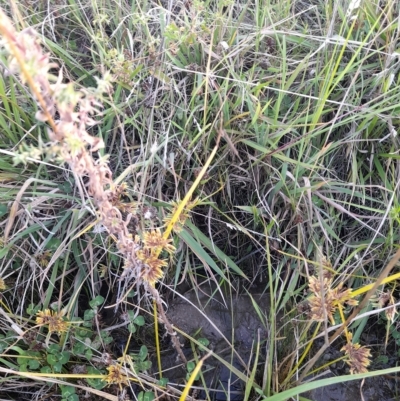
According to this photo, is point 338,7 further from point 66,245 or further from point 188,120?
point 66,245

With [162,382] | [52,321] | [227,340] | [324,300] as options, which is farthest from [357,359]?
[52,321]

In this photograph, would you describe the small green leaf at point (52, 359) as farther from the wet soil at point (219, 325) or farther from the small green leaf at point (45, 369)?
the wet soil at point (219, 325)

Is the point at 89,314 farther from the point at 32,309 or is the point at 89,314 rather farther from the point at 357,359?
the point at 357,359

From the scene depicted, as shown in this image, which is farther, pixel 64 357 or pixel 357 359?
pixel 64 357

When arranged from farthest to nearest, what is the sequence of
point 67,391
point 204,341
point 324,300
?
point 204,341, point 67,391, point 324,300

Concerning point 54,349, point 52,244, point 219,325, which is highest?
point 52,244

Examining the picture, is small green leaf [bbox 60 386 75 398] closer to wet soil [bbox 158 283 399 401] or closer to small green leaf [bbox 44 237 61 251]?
wet soil [bbox 158 283 399 401]

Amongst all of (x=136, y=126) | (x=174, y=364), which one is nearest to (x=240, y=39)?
(x=136, y=126)

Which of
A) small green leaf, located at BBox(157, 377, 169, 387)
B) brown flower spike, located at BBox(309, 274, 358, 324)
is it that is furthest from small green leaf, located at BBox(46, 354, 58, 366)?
brown flower spike, located at BBox(309, 274, 358, 324)

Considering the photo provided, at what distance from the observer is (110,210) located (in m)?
0.74

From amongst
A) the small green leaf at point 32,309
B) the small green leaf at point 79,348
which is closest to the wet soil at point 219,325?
the small green leaf at point 79,348

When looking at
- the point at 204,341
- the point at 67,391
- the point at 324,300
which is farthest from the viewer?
the point at 204,341

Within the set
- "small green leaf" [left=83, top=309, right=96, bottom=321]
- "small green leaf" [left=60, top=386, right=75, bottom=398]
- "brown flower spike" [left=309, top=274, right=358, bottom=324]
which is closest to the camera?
"brown flower spike" [left=309, top=274, right=358, bottom=324]

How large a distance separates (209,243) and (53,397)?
22.5 inches
